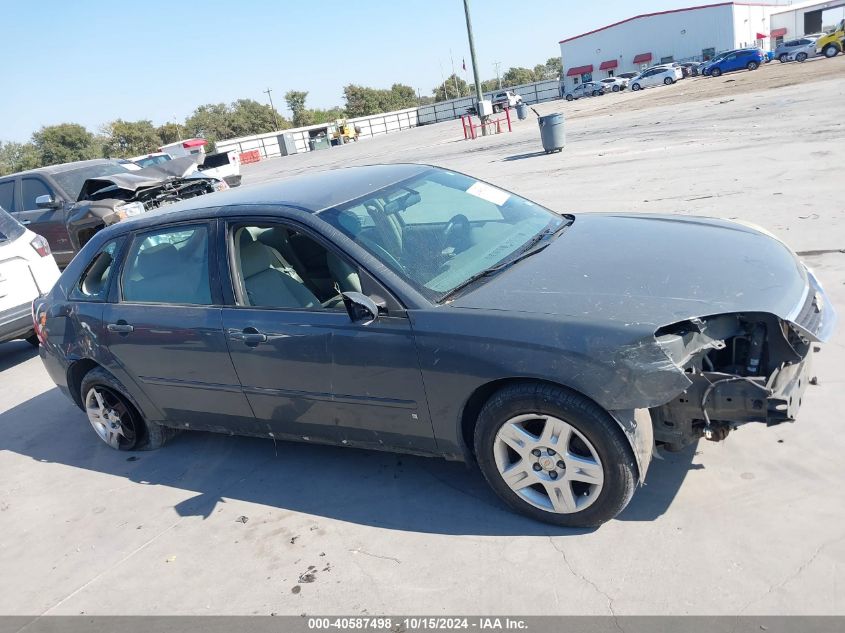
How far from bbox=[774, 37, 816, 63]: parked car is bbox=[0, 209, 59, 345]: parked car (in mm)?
46970

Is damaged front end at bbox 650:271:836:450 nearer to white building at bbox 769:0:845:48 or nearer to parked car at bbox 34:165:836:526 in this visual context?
parked car at bbox 34:165:836:526

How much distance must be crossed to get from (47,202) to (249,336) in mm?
8423

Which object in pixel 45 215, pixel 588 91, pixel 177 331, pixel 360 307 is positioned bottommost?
pixel 177 331

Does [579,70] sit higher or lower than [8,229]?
higher

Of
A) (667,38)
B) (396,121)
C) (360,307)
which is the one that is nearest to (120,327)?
(360,307)

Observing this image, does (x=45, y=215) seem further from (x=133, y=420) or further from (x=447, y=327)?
(x=447, y=327)

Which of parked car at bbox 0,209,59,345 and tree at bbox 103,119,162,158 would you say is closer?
parked car at bbox 0,209,59,345

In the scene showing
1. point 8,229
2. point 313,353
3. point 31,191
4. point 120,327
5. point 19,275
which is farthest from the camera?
point 31,191

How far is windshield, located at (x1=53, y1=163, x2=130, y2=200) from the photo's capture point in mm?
10781

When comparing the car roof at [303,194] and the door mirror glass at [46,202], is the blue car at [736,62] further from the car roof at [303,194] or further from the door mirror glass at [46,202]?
the car roof at [303,194]

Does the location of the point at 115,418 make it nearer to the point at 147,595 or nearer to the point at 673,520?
the point at 147,595

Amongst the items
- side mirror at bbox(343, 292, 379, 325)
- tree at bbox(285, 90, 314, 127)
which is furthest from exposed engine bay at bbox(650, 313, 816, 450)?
tree at bbox(285, 90, 314, 127)

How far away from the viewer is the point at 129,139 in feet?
257
